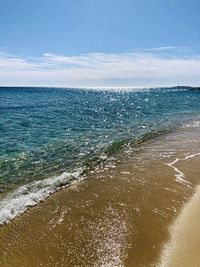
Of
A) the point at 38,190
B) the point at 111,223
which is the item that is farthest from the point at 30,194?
the point at 111,223

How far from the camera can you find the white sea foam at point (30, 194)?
10.1 metres

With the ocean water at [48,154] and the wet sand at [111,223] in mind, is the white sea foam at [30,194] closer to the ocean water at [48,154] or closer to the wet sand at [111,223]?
the ocean water at [48,154]

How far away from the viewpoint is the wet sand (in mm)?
7531

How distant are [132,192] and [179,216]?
95.3 inches

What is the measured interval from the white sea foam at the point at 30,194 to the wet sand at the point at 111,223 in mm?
339

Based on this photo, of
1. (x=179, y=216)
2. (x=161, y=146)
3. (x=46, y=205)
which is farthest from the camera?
(x=161, y=146)

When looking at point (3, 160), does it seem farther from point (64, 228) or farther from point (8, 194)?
point (64, 228)

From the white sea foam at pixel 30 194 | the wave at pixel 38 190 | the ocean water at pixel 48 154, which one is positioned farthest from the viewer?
the ocean water at pixel 48 154

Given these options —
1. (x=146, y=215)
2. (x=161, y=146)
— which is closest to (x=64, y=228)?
(x=146, y=215)

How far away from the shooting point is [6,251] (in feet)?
25.8

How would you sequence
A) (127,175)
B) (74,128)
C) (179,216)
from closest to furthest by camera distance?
1. (179,216)
2. (127,175)
3. (74,128)

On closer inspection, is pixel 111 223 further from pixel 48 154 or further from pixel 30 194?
pixel 48 154

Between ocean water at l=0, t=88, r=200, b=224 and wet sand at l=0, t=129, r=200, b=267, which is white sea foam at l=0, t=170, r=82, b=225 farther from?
wet sand at l=0, t=129, r=200, b=267

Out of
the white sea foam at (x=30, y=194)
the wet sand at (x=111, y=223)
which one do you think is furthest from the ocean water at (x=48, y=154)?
the wet sand at (x=111, y=223)
